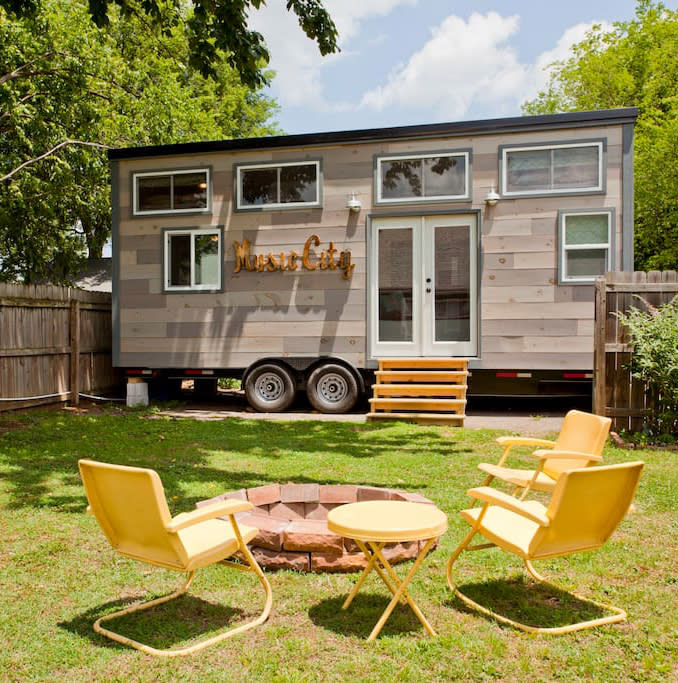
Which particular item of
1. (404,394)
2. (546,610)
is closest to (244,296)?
(404,394)

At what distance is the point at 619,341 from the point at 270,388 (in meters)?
5.35

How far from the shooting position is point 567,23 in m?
27.9

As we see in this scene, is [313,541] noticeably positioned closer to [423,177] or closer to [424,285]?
[424,285]

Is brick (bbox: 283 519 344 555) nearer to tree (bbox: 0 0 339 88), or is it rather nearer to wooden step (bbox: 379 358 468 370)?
tree (bbox: 0 0 339 88)

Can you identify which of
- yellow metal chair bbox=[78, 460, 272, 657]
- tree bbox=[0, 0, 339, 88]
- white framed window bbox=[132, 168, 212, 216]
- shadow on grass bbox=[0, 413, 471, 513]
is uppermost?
tree bbox=[0, 0, 339, 88]

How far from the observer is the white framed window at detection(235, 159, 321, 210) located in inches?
412

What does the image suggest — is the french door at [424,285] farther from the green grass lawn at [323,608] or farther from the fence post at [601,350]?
the green grass lawn at [323,608]

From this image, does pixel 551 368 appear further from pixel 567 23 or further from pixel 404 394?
pixel 567 23

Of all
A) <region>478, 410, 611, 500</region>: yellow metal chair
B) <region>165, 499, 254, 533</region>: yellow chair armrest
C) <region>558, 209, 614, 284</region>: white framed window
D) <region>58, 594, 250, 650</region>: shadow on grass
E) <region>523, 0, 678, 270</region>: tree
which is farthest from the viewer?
<region>523, 0, 678, 270</region>: tree

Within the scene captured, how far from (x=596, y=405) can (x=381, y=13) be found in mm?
6452

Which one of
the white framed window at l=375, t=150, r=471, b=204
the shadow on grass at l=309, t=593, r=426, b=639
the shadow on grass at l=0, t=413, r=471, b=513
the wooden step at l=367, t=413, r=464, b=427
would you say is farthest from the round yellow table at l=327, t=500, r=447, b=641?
the white framed window at l=375, t=150, r=471, b=204

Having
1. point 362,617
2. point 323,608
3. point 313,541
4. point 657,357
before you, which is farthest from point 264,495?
point 657,357

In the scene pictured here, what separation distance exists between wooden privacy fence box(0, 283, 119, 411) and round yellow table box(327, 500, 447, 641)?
7.93 metres

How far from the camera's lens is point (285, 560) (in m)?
3.69
